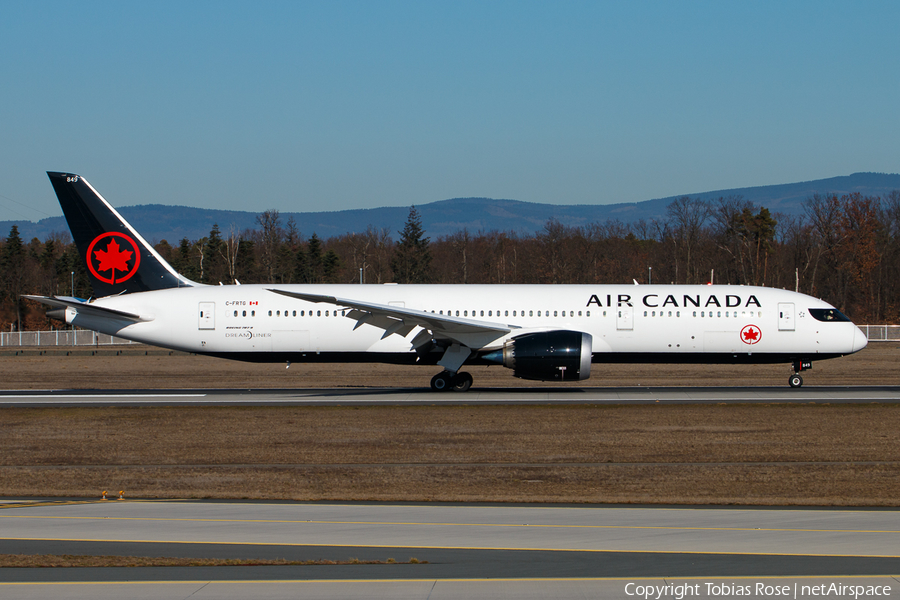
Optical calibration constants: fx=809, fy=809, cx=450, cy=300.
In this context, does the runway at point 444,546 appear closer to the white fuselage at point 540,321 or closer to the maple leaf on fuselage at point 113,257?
the white fuselage at point 540,321

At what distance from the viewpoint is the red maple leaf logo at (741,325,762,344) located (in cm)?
2731

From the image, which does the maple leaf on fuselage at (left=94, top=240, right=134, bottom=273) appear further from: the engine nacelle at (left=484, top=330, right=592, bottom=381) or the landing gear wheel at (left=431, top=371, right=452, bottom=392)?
the engine nacelle at (left=484, top=330, right=592, bottom=381)

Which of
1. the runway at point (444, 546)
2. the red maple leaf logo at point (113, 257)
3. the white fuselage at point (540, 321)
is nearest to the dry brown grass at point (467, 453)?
the runway at point (444, 546)

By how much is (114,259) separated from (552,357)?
51.8 feet

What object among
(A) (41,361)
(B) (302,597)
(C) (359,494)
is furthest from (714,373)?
(A) (41,361)

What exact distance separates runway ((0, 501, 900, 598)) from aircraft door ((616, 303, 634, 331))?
15.6 metres

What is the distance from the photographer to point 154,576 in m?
8.09

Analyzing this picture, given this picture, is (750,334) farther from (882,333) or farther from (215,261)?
(215,261)

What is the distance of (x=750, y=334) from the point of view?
1076 inches

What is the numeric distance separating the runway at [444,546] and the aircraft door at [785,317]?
16853 millimetres

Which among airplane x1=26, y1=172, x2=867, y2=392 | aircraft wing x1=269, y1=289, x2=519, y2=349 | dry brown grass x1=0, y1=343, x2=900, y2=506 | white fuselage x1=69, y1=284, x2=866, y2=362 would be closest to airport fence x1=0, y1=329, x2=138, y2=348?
airplane x1=26, y1=172, x2=867, y2=392

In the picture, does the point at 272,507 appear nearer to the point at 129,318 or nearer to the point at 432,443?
the point at 432,443

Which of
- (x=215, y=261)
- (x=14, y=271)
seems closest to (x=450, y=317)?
(x=215, y=261)

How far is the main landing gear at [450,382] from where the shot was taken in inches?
1059
